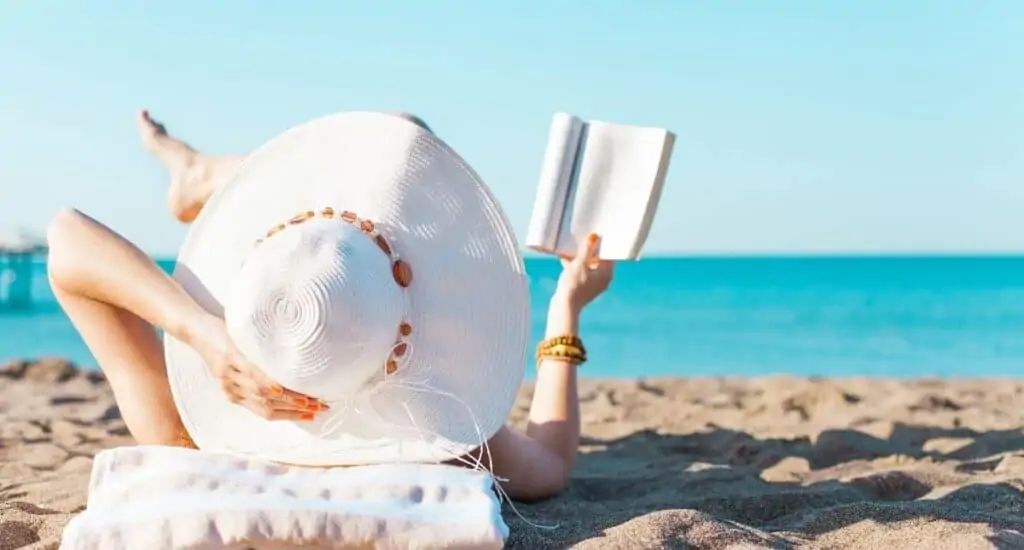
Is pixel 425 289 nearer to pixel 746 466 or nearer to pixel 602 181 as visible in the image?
pixel 602 181

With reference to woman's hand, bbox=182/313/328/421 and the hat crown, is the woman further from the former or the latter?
the hat crown

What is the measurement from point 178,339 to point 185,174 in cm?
106

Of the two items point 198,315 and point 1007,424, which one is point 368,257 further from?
point 1007,424

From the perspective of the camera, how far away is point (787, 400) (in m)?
4.90

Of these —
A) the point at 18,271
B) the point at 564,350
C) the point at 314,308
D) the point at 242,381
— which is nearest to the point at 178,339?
the point at 242,381

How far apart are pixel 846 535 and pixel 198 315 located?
1.45 metres

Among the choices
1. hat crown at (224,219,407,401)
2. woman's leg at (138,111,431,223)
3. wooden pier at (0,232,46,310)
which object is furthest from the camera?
wooden pier at (0,232,46,310)

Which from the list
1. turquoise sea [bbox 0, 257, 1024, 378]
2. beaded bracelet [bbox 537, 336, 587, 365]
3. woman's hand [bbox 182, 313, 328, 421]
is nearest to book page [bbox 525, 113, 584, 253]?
beaded bracelet [bbox 537, 336, 587, 365]

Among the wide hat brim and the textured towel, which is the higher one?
the wide hat brim

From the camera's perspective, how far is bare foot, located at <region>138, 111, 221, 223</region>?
327 centimetres

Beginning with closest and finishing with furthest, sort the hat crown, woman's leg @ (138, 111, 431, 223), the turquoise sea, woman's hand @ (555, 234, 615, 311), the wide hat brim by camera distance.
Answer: the hat crown < the wide hat brim < woman's hand @ (555, 234, 615, 311) < woman's leg @ (138, 111, 431, 223) < the turquoise sea

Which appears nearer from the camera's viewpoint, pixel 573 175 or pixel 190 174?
pixel 573 175

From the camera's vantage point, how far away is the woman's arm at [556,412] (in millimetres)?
2830

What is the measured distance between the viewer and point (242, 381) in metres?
2.28
